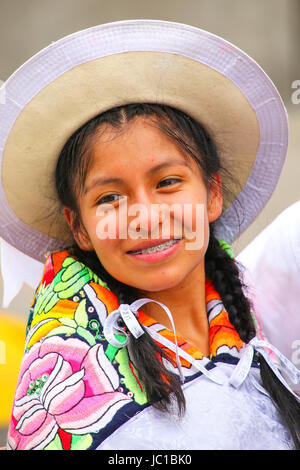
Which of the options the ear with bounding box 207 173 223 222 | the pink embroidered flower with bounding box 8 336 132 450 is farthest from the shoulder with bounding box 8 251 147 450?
the ear with bounding box 207 173 223 222

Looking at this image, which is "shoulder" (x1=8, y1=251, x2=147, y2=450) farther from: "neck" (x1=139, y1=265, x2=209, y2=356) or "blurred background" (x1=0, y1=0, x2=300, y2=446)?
"blurred background" (x1=0, y1=0, x2=300, y2=446)

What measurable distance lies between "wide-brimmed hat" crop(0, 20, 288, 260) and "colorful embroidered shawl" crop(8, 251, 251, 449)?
269 mm

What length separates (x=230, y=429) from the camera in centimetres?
129

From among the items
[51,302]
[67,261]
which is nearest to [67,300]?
[51,302]

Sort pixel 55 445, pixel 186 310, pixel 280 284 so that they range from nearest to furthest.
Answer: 1. pixel 55 445
2. pixel 186 310
3. pixel 280 284

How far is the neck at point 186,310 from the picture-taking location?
1.52m

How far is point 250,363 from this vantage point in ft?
4.65

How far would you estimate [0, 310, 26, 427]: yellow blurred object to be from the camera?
6.68ft

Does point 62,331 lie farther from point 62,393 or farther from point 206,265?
point 206,265

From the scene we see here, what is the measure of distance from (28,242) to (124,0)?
524 centimetres

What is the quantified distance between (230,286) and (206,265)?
0.09 metres

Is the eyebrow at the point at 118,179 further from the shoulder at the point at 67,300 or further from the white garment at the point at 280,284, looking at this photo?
the white garment at the point at 280,284

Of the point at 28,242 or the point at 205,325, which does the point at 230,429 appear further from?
the point at 28,242
